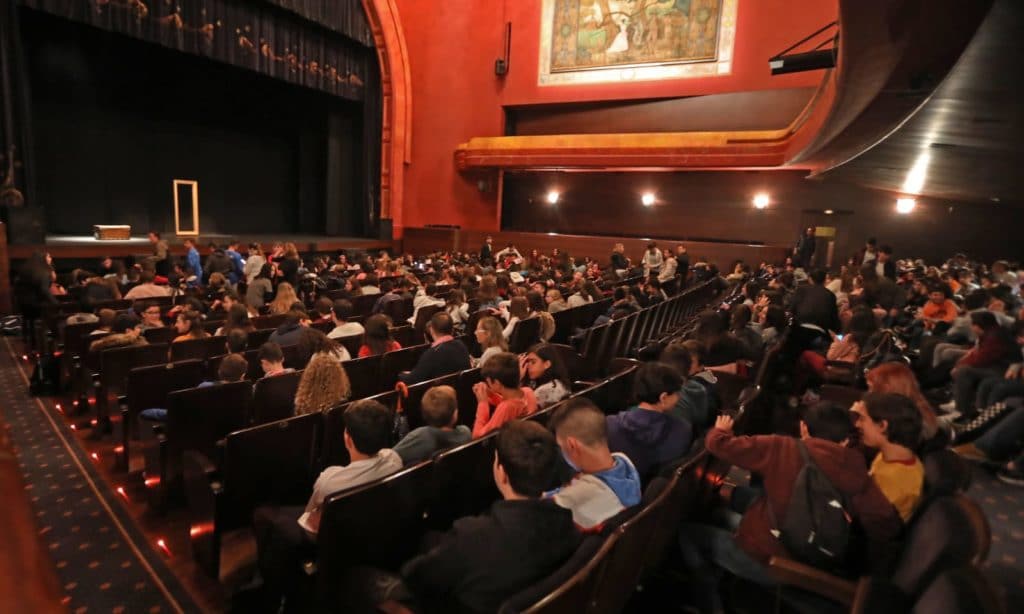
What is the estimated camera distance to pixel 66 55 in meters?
12.1

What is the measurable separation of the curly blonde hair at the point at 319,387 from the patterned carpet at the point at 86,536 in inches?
36.7

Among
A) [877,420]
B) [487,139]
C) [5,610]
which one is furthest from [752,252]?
[5,610]

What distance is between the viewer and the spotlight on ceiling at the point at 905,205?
1258 centimetres

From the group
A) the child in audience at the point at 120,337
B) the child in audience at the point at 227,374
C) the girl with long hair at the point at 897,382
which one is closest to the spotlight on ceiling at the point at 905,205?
the girl with long hair at the point at 897,382

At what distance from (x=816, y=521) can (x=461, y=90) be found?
52.9 feet

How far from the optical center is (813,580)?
5.73 feet

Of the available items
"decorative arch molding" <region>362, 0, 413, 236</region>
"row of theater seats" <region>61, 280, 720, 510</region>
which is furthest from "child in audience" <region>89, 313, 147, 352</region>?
"decorative arch molding" <region>362, 0, 413, 236</region>

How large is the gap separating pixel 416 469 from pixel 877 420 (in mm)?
1664

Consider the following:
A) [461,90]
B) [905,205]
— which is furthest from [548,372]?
[461,90]

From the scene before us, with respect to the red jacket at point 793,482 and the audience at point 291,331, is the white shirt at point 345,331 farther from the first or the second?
the red jacket at point 793,482

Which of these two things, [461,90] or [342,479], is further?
[461,90]

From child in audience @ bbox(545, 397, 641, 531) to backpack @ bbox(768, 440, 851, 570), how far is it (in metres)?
0.51

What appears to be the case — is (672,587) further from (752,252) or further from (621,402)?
(752,252)

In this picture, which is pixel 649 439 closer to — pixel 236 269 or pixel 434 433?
pixel 434 433
